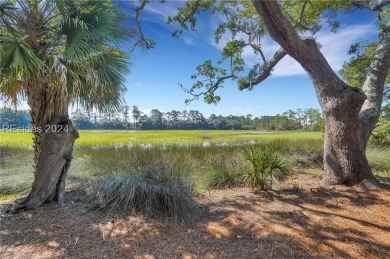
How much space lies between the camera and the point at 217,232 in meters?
3.01

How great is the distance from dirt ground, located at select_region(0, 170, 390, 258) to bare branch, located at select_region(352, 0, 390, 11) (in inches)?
208

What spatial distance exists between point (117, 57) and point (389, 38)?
604 cm

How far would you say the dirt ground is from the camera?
2.57 meters

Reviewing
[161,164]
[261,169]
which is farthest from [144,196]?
[261,169]

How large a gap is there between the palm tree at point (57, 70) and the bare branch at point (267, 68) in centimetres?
428

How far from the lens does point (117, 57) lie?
12.9 feet

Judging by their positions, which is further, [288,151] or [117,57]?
[288,151]

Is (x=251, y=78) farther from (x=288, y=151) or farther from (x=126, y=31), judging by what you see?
(x=126, y=31)

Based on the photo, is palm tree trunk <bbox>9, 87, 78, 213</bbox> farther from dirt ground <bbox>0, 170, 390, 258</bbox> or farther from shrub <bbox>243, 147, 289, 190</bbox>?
shrub <bbox>243, 147, 289, 190</bbox>

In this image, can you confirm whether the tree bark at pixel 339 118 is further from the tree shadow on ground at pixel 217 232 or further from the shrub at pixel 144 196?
the shrub at pixel 144 196

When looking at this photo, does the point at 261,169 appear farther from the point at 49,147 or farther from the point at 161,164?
the point at 49,147

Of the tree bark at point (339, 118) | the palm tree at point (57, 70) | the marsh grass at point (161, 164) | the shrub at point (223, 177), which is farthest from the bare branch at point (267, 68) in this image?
the palm tree at point (57, 70)

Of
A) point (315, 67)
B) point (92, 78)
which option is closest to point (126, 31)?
point (92, 78)

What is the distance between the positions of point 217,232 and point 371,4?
773 centimetres
